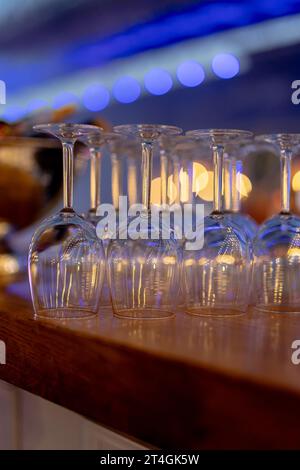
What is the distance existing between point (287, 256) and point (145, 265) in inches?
7.2

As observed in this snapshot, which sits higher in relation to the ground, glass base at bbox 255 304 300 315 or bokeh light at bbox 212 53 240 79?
bokeh light at bbox 212 53 240 79

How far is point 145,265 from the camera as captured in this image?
34.7 inches

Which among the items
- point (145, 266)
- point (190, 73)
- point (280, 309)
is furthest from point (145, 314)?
point (190, 73)

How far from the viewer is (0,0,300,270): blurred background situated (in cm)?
247

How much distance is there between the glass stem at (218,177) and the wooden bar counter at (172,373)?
14 centimetres

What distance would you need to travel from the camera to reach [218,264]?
0.89 meters

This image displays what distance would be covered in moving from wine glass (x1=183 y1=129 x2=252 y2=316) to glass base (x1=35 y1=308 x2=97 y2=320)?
0.43ft

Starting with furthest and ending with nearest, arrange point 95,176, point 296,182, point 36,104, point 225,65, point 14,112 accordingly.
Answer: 1. point 14,112
2. point 36,104
3. point 225,65
4. point 296,182
5. point 95,176

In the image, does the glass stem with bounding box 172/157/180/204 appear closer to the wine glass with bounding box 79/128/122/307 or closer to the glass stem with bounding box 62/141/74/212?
the wine glass with bounding box 79/128/122/307

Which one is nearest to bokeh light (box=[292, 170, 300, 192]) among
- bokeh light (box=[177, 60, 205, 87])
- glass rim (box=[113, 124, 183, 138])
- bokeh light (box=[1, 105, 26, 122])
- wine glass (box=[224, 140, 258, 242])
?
bokeh light (box=[177, 60, 205, 87])

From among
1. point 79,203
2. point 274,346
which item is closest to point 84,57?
point 79,203

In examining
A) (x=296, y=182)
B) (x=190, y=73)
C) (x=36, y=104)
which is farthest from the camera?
(x=36, y=104)

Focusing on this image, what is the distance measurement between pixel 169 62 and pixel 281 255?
8.02 feet

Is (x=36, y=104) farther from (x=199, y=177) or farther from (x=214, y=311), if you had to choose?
(x=214, y=311)
